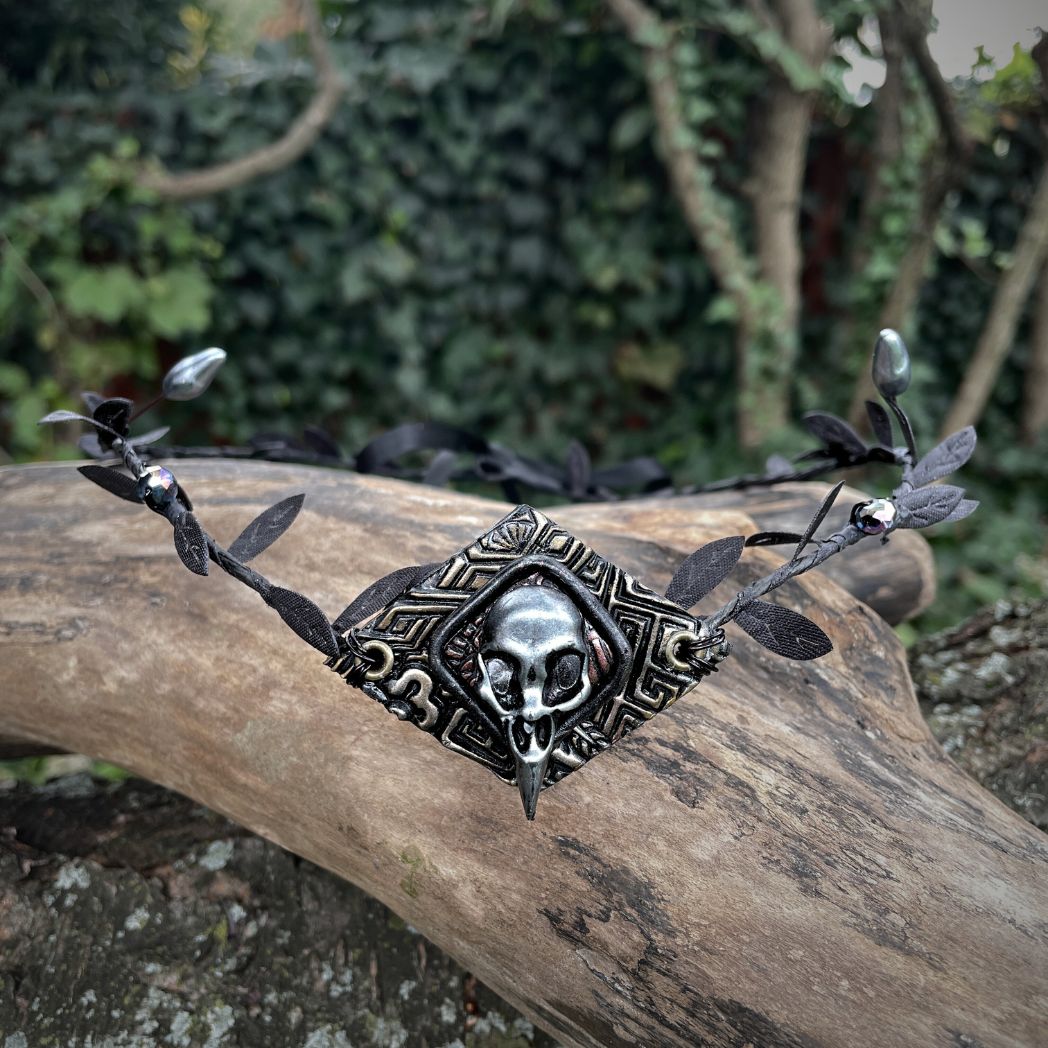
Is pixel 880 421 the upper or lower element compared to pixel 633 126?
lower

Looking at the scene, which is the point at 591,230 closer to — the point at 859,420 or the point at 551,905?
the point at 859,420

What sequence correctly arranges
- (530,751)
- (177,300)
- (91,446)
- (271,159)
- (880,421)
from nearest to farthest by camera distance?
(530,751), (880,421), (91,446), (271,159), (177,300)

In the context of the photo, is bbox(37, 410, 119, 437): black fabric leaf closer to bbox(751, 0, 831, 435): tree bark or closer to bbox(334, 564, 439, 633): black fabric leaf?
bbox(334, 564, 439, 633): black fabric leaf

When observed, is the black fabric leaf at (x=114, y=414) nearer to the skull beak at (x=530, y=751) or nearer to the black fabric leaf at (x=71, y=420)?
the black fabric leaf at (x=71, y=420)

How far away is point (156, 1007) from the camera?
3.72ft

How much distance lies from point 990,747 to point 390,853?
3.00 feet

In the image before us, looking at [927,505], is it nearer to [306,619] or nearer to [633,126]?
[306,619]

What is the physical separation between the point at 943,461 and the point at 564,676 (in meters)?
0.65

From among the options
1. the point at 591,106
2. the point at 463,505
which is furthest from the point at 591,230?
the point at 463,505

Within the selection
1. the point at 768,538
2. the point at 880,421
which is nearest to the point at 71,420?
the point at 768,538

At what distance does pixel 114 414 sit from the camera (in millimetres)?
1184

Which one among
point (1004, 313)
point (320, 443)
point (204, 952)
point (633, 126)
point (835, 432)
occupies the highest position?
point (633, 126)

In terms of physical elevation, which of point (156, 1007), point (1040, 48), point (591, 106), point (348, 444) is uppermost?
point (1040, 48)

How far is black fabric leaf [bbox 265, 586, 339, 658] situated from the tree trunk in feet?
10.8
